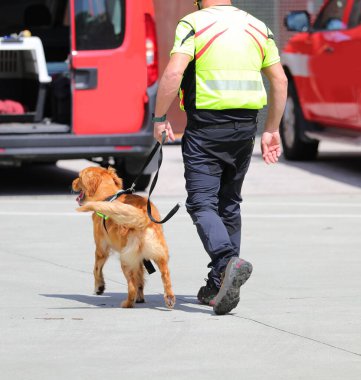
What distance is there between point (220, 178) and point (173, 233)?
3572 millimetres

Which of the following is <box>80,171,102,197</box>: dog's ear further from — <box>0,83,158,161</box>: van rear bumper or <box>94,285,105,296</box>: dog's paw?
<box>0,83,158,161</box>: van rear bumper

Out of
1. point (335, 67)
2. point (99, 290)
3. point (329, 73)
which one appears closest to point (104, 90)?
point (335, 67)

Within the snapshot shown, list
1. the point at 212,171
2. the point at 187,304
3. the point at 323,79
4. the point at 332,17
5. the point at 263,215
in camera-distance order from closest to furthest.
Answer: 1. the point at 212,171
2. the point at 187,304
3. the point at 263,215
4. the point at 323,79
5. the point at 332,17

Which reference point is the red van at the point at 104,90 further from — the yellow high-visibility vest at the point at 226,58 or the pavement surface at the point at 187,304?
the yellow high-visibility vest at the point at 226,58

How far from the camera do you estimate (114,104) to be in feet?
45.0

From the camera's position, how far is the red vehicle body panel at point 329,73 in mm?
14781

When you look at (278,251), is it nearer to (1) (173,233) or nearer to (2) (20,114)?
(1) (173,233)

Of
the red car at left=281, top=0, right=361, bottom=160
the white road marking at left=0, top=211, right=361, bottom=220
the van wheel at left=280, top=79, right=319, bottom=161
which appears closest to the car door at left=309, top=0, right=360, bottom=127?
the red car at left=281, top=0, right=361, bottom=160

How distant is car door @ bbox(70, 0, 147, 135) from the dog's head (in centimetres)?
535

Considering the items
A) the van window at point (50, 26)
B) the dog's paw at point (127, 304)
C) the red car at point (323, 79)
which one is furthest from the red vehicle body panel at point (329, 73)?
the dog's paw at point (127, 304)

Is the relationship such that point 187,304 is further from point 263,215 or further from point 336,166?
point 336,166

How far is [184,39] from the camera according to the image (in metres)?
7.68

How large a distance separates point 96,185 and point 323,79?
7.84 metres

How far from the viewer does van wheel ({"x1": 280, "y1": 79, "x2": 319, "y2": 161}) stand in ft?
55.2
